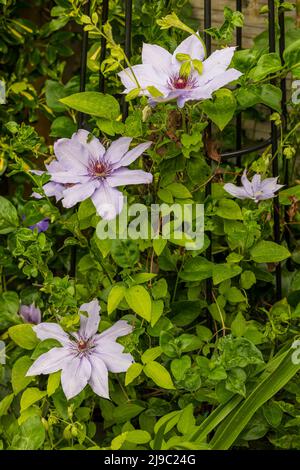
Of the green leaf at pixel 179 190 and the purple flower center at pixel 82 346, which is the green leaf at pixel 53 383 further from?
the green leaf at pixel 179 190

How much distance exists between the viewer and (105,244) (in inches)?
47.3

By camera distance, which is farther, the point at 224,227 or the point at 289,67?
the point at 224,227

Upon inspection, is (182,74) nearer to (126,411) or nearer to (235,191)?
(235,191)

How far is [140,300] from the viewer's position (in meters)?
1.17

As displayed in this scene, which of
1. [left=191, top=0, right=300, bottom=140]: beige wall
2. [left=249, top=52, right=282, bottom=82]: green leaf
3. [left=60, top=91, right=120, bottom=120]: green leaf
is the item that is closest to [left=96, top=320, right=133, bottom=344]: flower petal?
[left=60, top=91, right=120, bottom=120]: green leaf

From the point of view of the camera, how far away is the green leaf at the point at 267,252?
125cm

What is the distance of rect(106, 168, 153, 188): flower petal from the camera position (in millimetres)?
1167

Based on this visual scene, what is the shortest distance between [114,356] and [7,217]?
0.31m

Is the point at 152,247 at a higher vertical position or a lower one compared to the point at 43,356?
higher

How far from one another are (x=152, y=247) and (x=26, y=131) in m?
0.28

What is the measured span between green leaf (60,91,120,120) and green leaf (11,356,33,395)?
1.39 feet

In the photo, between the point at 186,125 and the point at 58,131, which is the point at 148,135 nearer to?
the point at 186,125

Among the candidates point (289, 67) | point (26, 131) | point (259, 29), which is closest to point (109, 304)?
point (26, 131)
